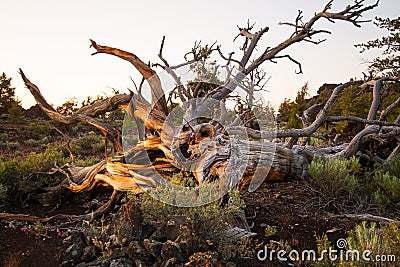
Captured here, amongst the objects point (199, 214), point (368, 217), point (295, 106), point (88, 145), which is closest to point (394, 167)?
point (368, 217)

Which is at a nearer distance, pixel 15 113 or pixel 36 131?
pixel 36 131

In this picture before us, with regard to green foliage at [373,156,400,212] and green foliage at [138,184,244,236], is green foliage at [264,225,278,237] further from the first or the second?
green foliage at [373,156,400,212]

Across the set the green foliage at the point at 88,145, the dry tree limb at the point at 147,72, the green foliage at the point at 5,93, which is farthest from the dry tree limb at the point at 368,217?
the green foliage at the point at 5,93

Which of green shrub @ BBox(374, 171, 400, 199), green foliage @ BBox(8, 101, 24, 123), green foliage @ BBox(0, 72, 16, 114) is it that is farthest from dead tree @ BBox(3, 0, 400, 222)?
green foliage @ BBox(0, 72, 16, 114)

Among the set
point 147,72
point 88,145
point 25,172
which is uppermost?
point 147,72

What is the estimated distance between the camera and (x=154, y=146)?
624cm

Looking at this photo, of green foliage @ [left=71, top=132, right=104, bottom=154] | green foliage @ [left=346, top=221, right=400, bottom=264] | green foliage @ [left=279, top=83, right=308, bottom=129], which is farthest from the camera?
green foliage @ [left=279, top=83, right=308, bottom=129]

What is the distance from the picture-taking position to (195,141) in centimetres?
577

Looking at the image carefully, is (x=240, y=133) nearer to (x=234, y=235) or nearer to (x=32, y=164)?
(x=234, y=235)

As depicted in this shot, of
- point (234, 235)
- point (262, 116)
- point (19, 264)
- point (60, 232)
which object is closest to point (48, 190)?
point (60, 232)

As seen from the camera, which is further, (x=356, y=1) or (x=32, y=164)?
(x=32, y=164)

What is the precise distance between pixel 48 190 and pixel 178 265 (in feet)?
16.3

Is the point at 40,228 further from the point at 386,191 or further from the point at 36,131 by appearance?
the point at 36,131

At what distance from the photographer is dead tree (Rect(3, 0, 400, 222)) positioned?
17.9 feet
